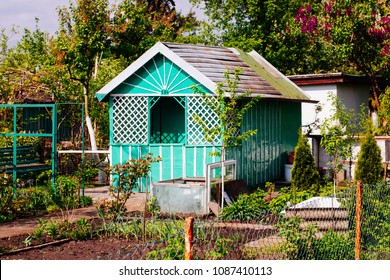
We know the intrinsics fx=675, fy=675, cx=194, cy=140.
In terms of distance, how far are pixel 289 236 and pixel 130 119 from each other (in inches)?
364

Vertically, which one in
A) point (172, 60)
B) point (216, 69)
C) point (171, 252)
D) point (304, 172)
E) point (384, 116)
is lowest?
point (171, 252)

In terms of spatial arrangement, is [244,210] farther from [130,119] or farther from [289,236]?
[130,119]

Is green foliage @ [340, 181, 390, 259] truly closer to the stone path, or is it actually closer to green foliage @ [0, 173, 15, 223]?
the stone path

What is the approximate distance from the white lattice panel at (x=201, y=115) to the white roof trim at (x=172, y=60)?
2.26 feet

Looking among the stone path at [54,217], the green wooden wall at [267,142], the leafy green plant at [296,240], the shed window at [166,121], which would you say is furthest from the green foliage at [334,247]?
the shed window at [166,121]

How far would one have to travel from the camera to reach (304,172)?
15.1 meters

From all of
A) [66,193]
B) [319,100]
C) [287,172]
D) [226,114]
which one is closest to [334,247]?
[226,114]

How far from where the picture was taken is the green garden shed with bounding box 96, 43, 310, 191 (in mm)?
16297

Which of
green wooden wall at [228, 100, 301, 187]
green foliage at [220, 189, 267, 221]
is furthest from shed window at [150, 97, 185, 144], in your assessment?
green foliage at [220, 189, 267, 221]

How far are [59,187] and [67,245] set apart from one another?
4.32 metres

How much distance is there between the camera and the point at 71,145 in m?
20.5

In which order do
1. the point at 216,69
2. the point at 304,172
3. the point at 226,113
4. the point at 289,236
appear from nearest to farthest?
the point at 289,236 → the point at 226,113 → the point at 304,172 → the point at 216,69

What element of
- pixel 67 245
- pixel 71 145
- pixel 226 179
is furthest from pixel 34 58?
pixel 67 245

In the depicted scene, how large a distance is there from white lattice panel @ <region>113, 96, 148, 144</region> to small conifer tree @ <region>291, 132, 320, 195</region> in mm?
3965
